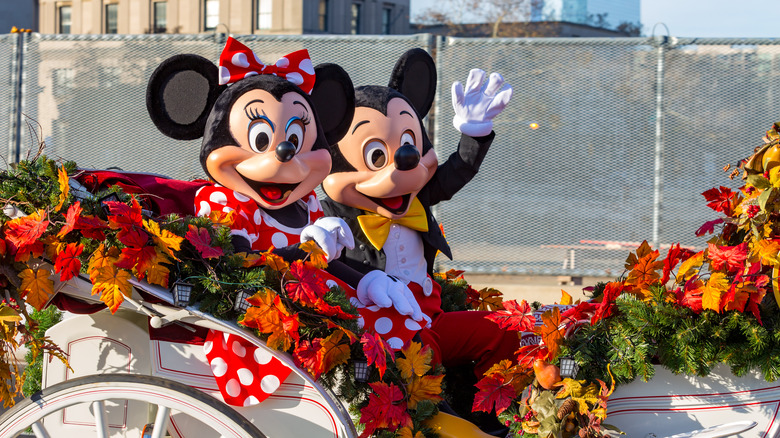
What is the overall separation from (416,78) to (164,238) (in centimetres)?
154

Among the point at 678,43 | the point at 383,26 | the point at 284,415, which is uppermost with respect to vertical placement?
the point at 383,26

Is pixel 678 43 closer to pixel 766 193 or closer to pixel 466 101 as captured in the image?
pixel 466 101

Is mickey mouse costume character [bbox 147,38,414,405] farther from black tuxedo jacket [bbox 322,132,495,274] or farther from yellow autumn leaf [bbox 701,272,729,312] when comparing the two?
yellow autumn leaf [bbox 701,272,729,312]

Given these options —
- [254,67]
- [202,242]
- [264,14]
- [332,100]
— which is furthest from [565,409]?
[264,14]

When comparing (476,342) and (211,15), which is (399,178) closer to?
(476,342)

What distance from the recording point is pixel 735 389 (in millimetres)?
1937

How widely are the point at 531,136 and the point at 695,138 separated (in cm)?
120

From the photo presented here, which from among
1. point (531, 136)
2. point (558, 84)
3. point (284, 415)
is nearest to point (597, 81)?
point (558, 84)

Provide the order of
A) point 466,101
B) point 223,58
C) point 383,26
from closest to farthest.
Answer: point 223,58, point 466,101, point 383,26

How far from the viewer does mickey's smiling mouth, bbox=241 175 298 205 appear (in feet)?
7.79

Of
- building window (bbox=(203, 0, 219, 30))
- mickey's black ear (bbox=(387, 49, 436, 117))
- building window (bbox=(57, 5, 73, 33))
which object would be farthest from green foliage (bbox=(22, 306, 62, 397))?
building window (bbox=(57, 5, 73, 33))

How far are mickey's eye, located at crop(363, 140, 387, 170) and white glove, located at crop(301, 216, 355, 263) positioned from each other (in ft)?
1.70

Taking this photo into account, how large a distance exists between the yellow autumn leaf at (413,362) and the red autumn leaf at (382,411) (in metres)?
0.07

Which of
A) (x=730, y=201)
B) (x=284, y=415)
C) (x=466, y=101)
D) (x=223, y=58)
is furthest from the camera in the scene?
(x=466, y=101)
